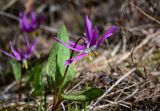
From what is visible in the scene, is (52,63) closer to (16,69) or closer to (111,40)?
(16,69)

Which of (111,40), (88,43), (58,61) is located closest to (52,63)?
(58,61)

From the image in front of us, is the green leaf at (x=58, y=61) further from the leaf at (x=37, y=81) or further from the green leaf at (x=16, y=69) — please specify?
the green leaf at (x=16, y=69)

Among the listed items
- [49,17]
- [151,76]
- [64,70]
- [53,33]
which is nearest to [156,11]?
[151,76]

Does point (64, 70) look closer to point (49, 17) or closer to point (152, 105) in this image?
point (152, 105)

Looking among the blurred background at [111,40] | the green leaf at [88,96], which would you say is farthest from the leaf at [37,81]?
the green leaf at [88,96]

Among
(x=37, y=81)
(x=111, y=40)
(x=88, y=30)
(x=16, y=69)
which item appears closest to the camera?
(x=88, y=30)

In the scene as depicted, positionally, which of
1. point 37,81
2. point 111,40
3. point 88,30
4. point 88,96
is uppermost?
point 111,40

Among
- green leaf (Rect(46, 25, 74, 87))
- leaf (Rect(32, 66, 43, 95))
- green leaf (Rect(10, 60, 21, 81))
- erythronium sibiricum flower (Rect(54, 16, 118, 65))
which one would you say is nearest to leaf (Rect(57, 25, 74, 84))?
green leaf (Rect(46, 25, 74, 87))

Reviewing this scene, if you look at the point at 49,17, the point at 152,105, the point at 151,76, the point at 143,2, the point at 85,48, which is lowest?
the point at 152,105
